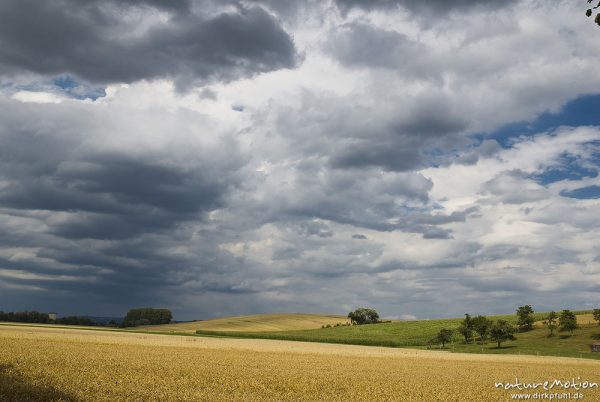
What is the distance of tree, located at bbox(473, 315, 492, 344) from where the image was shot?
105375mm

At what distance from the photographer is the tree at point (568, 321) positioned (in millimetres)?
104125

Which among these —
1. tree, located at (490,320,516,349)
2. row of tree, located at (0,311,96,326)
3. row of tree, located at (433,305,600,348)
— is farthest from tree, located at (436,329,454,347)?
row of tree, located at (0,311,96,326)

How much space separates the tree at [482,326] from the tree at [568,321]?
48.3 ft

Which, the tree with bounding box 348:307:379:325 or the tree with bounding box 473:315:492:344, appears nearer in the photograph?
the tree with bounding box 473:315:492:344

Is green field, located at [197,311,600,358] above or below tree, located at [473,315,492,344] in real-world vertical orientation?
below

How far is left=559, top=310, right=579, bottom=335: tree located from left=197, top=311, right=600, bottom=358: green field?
1.59 meters

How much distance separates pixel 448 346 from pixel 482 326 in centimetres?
815

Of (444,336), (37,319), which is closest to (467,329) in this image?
(444,336)

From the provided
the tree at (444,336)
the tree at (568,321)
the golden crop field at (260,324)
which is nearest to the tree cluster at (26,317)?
the golden crop field at (260,324)

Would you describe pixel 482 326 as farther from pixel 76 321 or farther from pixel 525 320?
pixel 76 321

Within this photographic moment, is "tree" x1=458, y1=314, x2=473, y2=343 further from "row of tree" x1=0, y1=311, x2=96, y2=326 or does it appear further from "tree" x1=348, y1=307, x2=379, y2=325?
"row of tree" x1=0, y1=311, x2=96, y2=326

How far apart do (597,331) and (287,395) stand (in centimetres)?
9924

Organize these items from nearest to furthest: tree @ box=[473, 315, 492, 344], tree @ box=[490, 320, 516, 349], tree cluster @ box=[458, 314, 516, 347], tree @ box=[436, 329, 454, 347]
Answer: tree @ box=[490, 320, 516, 349]
tree cluster @ box=[458, 314, 516, 347]
tree @ box=[473, 315, 492, 344]
tree @ box=[436, 329, 454, 347]

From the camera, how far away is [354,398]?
25516 millimetres
